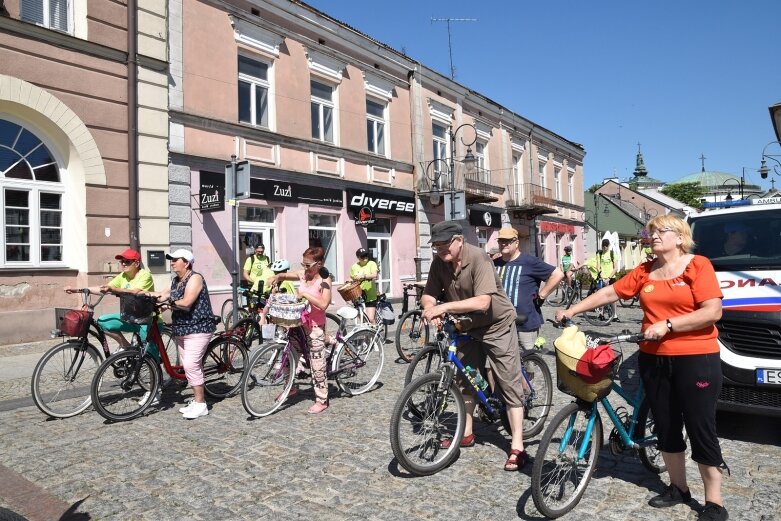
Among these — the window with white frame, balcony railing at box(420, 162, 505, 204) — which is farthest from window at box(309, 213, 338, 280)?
balcony railing at box(420, 162, 505, 204)

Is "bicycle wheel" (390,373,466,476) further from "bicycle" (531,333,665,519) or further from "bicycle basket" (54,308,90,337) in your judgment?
"bicycle basket" (54,308,90,337)

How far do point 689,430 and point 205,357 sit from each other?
4.75 m

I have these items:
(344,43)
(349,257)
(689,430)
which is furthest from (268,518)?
(344,43)

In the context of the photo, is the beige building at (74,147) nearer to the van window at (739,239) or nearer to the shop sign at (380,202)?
the shop sign at (380,202)

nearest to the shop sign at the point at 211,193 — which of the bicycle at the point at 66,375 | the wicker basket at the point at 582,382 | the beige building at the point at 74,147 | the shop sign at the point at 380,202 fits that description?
the beige building at the point at 74,147

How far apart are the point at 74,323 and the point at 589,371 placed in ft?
16.4

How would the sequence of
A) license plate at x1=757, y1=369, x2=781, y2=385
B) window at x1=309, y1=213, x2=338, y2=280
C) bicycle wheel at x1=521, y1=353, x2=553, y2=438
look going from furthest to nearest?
1. window at x1=309, y1=213, x2=338, y2=280
2. bicycle wheel at x1=521, y1=353, x2=553, y2=438
3. license plate at x1=757, y1=369, x2=781, y2=385

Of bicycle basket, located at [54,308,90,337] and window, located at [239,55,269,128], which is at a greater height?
window, located at [239,55,269,128]

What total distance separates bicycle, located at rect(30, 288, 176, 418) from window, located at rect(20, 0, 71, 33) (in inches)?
288

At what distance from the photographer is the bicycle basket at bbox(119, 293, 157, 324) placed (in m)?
6.00

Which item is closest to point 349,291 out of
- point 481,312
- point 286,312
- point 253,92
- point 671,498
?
point 286,312

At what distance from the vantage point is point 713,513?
335 cm

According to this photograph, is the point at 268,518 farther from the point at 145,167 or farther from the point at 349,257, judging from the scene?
the point at 349,257

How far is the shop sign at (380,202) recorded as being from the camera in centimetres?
1682
